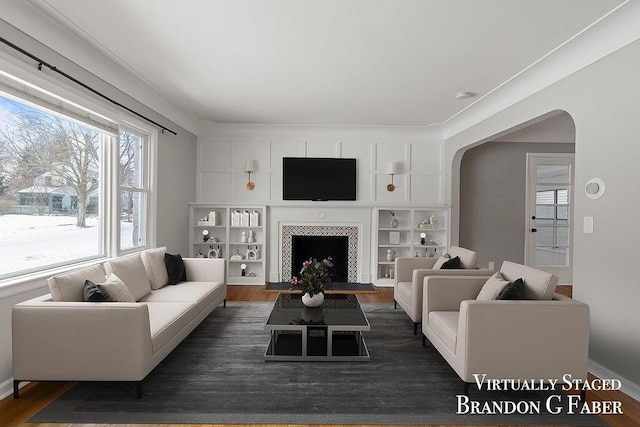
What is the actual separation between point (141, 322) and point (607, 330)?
11.1ft

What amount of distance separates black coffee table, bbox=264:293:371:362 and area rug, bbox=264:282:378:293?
184 centimetres

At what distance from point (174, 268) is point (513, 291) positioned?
3.38m

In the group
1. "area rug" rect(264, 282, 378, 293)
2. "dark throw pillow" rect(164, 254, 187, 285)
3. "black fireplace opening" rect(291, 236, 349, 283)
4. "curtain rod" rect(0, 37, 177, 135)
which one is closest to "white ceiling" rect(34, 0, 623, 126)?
"curtain rod" rect(0, 37, 177, 135)

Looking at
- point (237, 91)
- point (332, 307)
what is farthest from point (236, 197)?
point (332, 307)

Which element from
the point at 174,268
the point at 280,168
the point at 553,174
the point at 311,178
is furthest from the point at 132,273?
the point at 553,174

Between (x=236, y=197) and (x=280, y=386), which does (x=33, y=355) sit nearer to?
(x=280, y=386)

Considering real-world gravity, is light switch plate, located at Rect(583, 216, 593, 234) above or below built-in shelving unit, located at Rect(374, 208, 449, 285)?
above

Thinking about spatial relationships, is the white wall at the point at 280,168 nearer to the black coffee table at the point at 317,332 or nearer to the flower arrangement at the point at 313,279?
the black coffee table at the point at 317,332

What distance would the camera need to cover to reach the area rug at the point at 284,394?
217 cm

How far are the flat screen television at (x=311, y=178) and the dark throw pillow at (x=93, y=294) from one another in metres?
3.48

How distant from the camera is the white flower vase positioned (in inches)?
132

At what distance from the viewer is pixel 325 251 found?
235 inches

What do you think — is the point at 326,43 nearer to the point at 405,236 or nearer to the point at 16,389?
the point at 16,389

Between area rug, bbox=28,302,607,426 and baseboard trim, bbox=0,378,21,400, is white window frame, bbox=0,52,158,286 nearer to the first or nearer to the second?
baseboard trim, bbox=0,378,21,400
